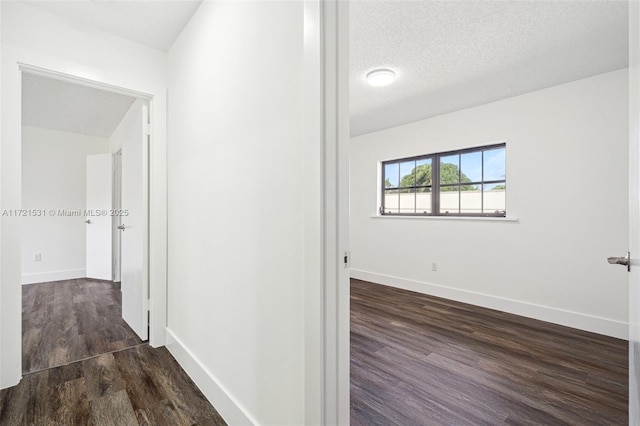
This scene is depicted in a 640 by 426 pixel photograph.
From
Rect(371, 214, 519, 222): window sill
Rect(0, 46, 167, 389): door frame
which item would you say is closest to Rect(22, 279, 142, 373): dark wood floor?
Rect(0, 46, 167, 389): door frame

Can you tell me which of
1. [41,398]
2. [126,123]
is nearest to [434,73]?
[126,123]

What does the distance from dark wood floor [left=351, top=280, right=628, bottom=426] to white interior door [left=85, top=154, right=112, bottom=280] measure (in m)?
4.14

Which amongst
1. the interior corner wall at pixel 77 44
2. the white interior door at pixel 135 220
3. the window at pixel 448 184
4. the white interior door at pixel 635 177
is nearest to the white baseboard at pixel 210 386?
the white interior door at pixel 135 220

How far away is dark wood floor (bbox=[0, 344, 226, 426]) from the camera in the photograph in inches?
62.9

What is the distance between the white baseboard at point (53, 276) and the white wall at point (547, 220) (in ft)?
17.8

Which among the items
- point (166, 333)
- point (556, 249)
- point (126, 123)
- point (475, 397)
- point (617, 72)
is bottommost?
point (475, 397)

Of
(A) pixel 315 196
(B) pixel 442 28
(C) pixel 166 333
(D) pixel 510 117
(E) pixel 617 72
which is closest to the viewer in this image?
(A) pixel 315 196

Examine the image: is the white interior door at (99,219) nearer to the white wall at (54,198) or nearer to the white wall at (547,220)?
the white wall at (54,198)

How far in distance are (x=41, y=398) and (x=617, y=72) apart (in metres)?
5.08

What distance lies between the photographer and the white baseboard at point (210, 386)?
1.49 meters

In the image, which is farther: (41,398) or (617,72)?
(617,72)

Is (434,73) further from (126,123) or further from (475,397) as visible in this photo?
(126,123)

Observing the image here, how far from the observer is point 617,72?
2676 mm

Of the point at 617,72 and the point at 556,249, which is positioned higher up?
the point at 617,72
